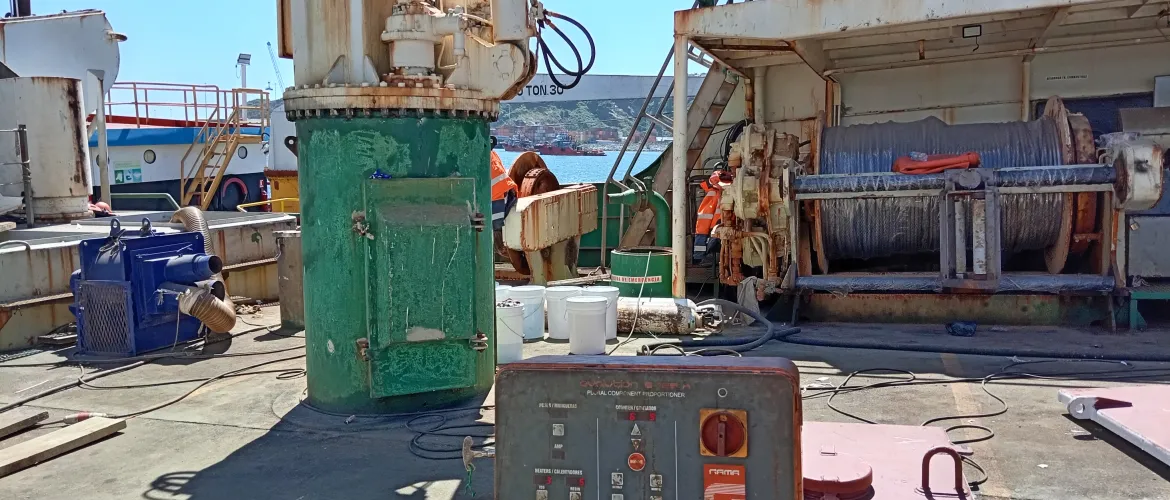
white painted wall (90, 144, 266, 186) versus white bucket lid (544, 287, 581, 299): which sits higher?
white painted wall (90, 144, 266, 186)

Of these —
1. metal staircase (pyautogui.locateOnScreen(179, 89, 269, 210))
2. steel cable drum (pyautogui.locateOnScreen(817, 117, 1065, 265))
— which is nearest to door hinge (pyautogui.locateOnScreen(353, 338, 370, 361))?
steel cable drum (pyautogui.locateOnScreen(817, 117, 1065, 265))

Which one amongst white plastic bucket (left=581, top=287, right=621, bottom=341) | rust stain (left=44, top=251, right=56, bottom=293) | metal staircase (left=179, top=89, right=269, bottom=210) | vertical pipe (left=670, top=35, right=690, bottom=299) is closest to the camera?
white plastic bucket (left=581, top=287, right=621, bottom=341)

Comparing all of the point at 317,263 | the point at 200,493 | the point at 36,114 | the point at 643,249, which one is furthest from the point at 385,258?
the point at 36,114

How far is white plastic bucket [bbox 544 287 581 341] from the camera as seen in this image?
27.5ft

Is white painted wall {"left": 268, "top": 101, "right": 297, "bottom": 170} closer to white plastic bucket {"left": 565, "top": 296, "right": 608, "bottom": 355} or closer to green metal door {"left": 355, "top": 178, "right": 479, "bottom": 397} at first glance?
white plastic bucket {"left": 565, "top": 296, "right": 608, "bottom": 355}

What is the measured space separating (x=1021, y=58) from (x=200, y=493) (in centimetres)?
1038

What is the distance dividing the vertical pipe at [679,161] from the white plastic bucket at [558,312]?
4.57 feet

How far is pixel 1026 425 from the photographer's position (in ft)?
18.1

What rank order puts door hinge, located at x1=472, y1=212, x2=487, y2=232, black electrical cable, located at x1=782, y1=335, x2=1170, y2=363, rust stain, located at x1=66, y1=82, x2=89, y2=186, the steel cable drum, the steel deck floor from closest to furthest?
the steel deck floor < door hinge, located at x1=472, y1=212, x2=487, y2=232 < black electrical cable, located at x1=782, y1=335, x2=1170, y2=363 < the steel cable drum < rust stain, located at x1=66, y1=82, x2=89, y2=186

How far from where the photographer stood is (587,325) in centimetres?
744

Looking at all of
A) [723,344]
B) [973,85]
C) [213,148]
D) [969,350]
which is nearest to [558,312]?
[723,344]

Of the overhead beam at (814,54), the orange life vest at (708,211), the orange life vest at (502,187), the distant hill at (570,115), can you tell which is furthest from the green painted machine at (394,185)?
the distant hill at (570,115)

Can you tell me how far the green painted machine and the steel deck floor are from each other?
14.9 inches

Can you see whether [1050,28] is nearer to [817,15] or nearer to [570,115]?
[817,15]
